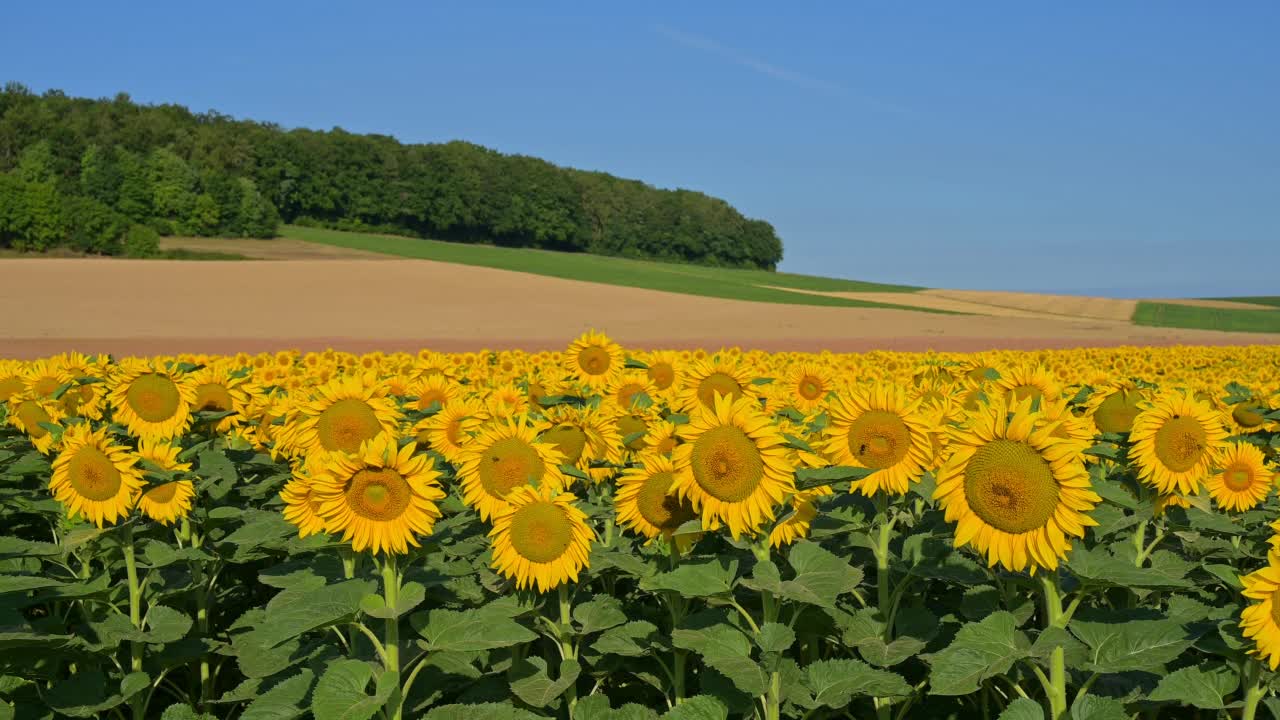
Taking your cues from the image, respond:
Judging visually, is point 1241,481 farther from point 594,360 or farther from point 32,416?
point 32,416

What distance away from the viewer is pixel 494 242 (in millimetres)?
128125

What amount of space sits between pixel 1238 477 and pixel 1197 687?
2.40 m

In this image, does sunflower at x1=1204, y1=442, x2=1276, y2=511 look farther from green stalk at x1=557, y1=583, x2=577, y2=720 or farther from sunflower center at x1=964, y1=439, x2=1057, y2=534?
green stalk at x1=557, y1=583, x2=577, y2=720

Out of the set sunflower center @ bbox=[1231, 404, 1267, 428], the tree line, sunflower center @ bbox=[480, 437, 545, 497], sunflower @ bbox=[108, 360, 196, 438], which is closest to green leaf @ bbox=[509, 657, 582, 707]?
sunflower center @ bbox=[480, 437, 545, 497]

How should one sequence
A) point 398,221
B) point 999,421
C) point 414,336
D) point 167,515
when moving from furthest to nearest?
point 398,221
point 414,336
point 167,515
point 999,421

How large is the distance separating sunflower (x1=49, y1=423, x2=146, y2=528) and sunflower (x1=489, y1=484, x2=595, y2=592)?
2.23m

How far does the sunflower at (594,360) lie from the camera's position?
7980mm

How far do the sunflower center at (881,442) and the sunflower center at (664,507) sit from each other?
0.80 meters

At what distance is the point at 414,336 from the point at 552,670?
3850cm

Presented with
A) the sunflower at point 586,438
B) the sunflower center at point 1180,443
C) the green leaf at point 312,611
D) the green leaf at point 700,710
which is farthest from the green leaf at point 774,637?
the sunflower center at point 1180,443

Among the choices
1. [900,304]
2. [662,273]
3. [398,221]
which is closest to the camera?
[900,304]

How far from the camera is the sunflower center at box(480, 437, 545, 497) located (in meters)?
4.41

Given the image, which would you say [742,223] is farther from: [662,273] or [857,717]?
[857,717]

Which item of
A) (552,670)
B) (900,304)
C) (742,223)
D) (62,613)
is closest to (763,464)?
(552,670)
